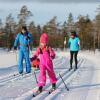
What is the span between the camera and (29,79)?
1335 cm

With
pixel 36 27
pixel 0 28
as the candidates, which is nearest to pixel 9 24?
pixel 0 28

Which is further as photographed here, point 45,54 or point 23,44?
point 23,44

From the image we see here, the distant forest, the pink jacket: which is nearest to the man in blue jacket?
the pink jacket

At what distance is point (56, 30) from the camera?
110 metres

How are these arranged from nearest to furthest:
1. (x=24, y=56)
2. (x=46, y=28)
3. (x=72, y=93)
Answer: (x=72, y=93)
(x=24, y=56)
(x=46, y=28)

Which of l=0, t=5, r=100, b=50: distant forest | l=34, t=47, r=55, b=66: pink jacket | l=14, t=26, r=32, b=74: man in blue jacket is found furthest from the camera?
l=0, t=5, r=100, b=50: distant forest

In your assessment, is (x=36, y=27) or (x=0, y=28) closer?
(x=0, y=28)

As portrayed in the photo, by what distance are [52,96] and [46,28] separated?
101907 mm

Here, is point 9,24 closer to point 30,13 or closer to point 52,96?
point 30,13

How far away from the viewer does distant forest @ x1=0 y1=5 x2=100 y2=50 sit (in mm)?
94875

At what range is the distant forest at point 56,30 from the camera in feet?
311

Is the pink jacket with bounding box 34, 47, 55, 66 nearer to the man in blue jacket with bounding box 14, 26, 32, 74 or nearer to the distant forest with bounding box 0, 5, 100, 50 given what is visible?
the man in blue jacket with bounding box 14, 26, 32, 74

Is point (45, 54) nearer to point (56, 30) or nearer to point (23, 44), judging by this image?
point (23, 44)

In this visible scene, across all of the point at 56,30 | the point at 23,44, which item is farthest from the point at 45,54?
the point at 56,30
